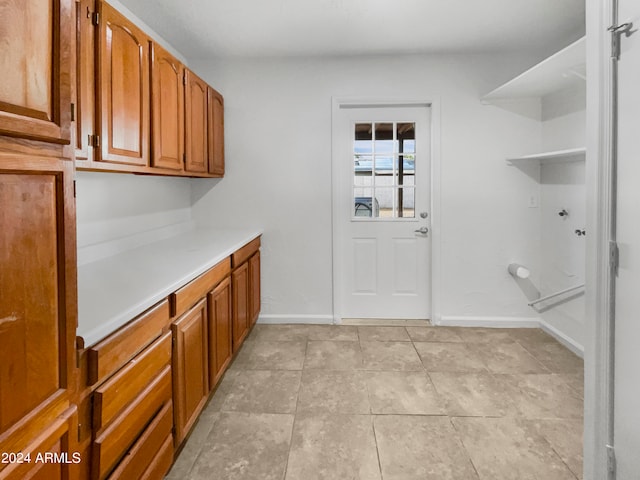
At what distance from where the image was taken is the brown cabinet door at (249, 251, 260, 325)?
342 cm

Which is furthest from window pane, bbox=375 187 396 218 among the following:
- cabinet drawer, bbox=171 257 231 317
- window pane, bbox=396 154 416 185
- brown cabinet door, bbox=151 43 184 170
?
brown cabinet door, bbox=151 43 184 170

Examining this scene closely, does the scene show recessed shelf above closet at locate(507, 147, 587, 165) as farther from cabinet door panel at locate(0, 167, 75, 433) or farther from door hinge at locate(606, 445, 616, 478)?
cabinet door panel at locate(0, 167, 75, 433)

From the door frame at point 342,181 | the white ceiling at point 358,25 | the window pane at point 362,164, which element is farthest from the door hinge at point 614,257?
the window pane at point 362,164

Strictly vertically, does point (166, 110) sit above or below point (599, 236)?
above

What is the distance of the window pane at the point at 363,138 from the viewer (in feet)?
12.6

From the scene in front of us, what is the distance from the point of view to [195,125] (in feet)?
9.75

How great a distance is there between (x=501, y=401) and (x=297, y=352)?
145 centimetres

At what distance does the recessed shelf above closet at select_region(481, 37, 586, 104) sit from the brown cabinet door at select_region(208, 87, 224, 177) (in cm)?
225

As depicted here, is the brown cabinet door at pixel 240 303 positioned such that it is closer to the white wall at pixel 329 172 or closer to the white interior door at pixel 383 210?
the white wall at pixel 329 172

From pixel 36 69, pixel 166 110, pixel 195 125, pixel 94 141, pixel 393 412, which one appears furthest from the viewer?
pixel 195 125

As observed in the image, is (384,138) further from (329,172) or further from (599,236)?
(599,236)

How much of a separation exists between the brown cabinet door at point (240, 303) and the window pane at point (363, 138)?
4.88 ft

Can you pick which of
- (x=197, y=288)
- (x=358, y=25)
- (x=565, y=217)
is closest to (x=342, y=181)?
(x=358, y=25)

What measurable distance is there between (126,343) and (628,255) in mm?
1640
